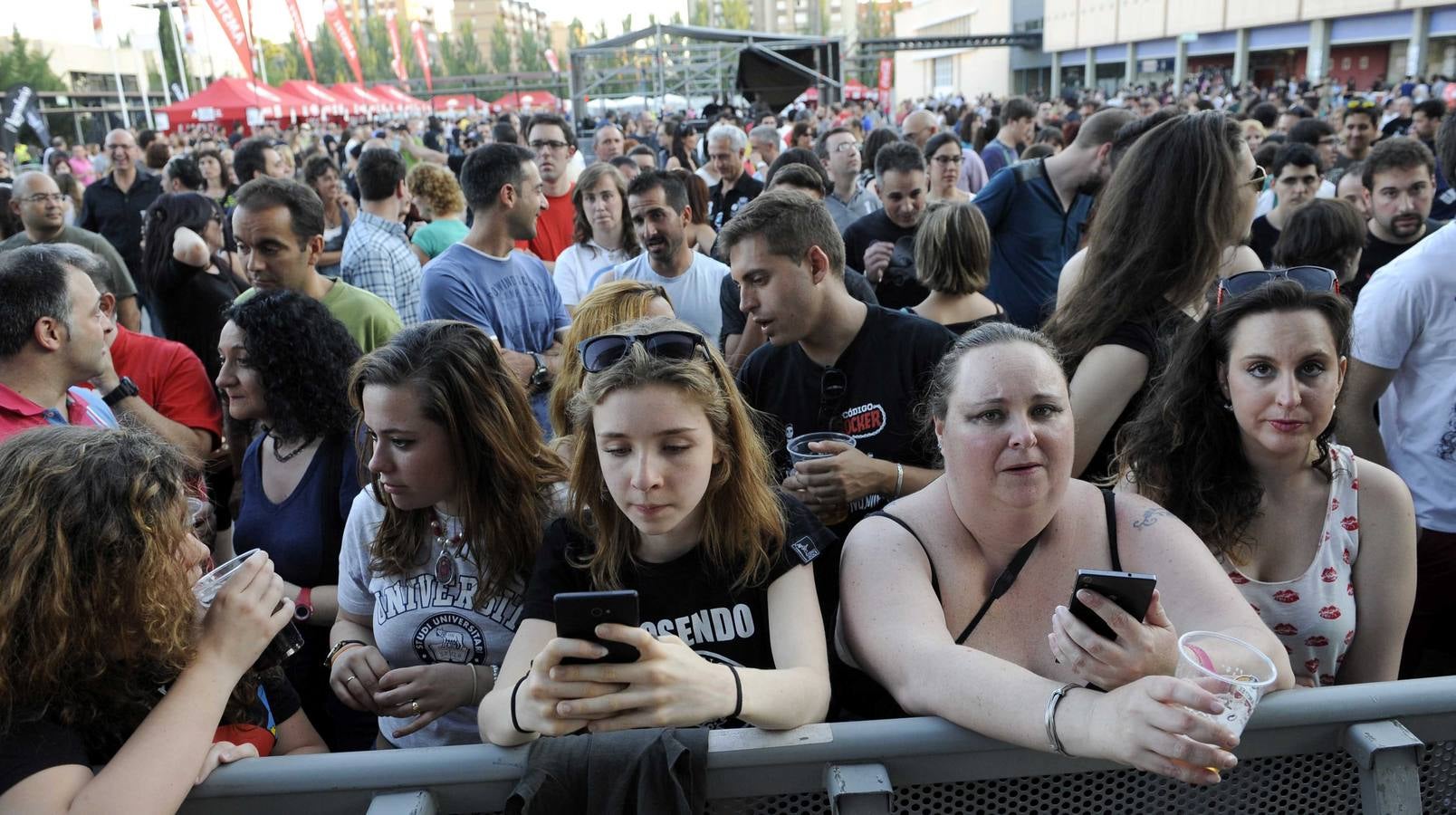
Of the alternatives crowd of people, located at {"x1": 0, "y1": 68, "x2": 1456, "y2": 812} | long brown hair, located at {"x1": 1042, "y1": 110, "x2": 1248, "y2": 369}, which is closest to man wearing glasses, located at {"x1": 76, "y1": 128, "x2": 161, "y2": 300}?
crowd of people, located at {"x1": 0, "y1": 68, "x2": 1456, "y2": 812}

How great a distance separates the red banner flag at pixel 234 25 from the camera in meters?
25.0

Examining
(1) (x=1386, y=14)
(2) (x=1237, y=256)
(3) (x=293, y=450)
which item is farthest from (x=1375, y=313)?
(1) (x=1386, y=14)

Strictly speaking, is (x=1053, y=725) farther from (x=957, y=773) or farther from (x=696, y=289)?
(x=696, y=289)

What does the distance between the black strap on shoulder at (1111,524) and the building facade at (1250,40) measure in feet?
119

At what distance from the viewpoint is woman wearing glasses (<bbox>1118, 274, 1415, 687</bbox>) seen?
1976 mm

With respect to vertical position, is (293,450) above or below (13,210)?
below

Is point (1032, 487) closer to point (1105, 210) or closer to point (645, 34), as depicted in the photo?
point (1105, 210)

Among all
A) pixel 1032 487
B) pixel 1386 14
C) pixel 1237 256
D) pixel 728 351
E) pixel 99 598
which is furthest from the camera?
pixel 1386 14

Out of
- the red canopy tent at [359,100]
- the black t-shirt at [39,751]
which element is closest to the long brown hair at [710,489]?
the black t-shirt at [39,751]

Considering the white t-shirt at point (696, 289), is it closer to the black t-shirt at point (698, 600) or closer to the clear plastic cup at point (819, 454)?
the clear plastic cup at point (819, 454)

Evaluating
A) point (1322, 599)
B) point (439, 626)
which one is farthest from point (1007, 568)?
point (439, 626)

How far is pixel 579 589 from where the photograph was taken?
1.88 meters

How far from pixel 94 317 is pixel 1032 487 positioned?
2813 millimetres

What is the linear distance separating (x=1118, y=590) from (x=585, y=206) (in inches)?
184
